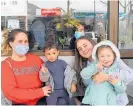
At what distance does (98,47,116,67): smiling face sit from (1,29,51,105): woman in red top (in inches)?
24.7

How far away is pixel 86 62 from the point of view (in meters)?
3.54

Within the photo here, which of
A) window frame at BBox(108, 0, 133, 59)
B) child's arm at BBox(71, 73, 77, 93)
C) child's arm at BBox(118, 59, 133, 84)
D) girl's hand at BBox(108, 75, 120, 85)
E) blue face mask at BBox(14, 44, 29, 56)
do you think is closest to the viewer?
girl's hand at BBox(108, 75, 120, 85)

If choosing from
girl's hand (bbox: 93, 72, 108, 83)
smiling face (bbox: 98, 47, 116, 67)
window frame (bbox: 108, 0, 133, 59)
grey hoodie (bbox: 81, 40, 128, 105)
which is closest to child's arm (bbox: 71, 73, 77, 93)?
grey hoodie (bbox: 81, 40, 128, 105)

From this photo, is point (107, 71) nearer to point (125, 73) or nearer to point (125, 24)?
point (125, 73)

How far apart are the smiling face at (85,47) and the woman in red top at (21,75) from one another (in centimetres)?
45

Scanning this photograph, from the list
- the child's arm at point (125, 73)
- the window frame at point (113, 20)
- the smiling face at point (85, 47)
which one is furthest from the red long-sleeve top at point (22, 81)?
the window frame at point (113, 20)

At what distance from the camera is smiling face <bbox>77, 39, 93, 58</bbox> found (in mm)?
3480

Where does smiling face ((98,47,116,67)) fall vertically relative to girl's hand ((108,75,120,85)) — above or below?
above

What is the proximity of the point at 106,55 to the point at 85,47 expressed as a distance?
14.1 inches

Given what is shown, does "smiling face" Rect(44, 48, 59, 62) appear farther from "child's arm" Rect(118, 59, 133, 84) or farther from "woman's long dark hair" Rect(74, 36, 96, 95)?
"child's arm" Rect(118, 59, 133, 84)

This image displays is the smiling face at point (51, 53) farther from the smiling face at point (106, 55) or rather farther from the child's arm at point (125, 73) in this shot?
the child's arm at point (125, 73)

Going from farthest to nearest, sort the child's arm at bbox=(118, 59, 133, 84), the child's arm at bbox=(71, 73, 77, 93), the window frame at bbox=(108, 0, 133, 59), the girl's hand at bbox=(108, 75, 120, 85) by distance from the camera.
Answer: the window frame at bbox=(108, 0, 133, 59)
the child's arm at bbox=(71, 73, 77, 93)
the child's arm at bbox=(118, 59, 133, 84)
the girl's hand at bbox=(108, 75, 120, 85)

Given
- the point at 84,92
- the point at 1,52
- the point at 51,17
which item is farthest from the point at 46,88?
the point at 51,17

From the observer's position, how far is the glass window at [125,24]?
396 centimetres
